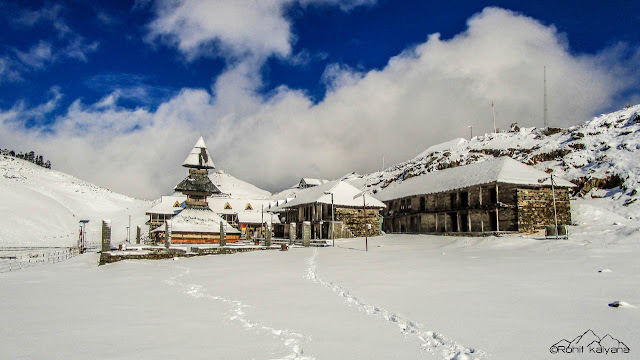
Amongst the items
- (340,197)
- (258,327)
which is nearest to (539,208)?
(340,197)

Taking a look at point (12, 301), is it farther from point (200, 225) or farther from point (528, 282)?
point (200, 225)

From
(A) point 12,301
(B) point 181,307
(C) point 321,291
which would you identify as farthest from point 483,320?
(A) point 12,301

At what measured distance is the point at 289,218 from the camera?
2167 inches

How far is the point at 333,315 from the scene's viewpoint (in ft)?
26.2

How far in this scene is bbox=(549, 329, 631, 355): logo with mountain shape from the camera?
528 centimetres

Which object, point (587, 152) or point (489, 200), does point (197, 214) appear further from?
point (587, 152)

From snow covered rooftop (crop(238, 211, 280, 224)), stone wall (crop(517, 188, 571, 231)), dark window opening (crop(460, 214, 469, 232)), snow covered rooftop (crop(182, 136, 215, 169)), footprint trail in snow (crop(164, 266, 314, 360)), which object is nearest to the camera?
footprint trail in snow (crop(164, 266, 314, 360))

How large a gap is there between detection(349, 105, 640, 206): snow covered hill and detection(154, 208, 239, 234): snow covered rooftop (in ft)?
140

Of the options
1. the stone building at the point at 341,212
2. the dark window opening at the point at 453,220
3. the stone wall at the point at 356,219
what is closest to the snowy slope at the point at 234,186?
the stone building at the point at 341,212

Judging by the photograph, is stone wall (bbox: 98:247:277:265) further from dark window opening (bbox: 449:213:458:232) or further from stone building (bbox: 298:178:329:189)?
stone building (bbox: 298:178:329:189)

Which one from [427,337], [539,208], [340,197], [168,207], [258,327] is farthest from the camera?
[168,207]

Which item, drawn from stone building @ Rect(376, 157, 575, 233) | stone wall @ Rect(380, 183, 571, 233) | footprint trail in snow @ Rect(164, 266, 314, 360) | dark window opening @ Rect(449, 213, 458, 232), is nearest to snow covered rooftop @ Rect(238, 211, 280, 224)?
stone building @ Rect(376, 157, 575, 233)

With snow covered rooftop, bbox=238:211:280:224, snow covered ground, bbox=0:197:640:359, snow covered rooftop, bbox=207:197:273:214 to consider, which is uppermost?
snow covered rooftop, bbox=207:197:273:214

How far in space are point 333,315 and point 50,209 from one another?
296 feet
